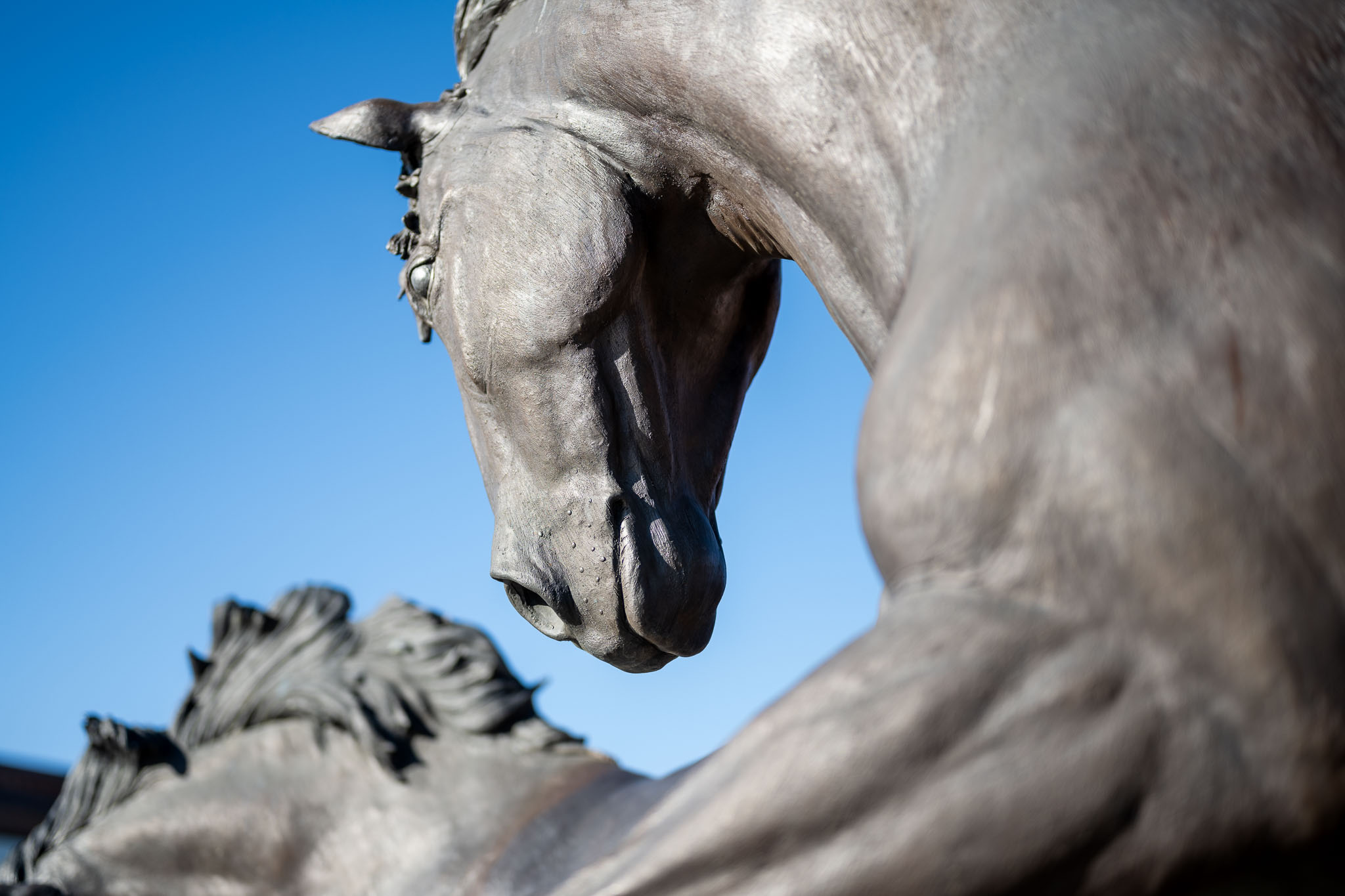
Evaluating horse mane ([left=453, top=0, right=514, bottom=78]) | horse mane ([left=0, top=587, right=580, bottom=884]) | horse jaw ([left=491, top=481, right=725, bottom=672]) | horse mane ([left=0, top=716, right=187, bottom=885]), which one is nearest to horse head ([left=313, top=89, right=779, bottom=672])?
horse jaw ([left=491, top=481, right=725, bottom=672])

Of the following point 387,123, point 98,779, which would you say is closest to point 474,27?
point 387,123

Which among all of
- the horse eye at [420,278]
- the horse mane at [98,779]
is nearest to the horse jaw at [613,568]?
the horse eye at [420,278]

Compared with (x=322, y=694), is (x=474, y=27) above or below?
above

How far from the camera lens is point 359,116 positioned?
1386 millimetres

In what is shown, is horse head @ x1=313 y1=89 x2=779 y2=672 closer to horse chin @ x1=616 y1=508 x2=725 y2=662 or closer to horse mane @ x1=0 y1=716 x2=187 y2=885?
horse chin @ x1=616 y1=508 x2=725 y2=662

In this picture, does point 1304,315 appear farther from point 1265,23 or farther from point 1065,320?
point 1265,23

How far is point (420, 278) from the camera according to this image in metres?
1.33

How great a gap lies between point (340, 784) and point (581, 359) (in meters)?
0.91

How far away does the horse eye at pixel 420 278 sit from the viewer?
1.32 metres

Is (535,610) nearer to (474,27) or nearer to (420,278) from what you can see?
(420,278)

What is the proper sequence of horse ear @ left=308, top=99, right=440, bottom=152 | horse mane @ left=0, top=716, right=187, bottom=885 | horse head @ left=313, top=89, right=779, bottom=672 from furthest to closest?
horse mane @ left=0, top=716, right=187, bottom=885 < horse ear @ left=308, top=99, right=440, bottom=152 < horse head @ left=313, top=89, right=779, bottom=672

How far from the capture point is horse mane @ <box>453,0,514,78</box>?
140 centimetres

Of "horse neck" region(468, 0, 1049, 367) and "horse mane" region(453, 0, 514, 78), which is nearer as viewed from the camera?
"horse neck" region(468, 0, 1049, 367)

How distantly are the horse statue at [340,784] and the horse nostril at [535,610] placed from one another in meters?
0.37
